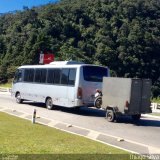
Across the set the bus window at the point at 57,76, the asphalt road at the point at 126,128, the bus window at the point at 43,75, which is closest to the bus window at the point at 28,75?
the bus window at the point at 43,75

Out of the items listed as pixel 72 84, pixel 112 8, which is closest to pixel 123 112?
pixel 72 84

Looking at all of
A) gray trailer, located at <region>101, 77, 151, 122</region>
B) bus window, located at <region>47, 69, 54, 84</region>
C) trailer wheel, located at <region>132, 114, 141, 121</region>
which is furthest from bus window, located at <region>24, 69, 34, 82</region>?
trailer wheel, located at <region>132, 114, 141, 121</region>

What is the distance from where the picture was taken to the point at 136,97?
18.6 m

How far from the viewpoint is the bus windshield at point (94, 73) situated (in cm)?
2191

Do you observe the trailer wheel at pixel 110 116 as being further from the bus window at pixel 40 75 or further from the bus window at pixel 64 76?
the bus window at pixel 40 75

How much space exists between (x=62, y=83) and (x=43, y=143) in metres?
12.1

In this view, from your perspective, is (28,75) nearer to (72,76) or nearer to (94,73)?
(72,76)

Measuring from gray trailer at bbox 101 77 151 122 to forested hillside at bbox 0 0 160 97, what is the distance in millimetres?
53373

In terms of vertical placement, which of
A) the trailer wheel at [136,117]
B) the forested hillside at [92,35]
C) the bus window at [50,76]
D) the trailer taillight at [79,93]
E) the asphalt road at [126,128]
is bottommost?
the asphalt road at [126,128]

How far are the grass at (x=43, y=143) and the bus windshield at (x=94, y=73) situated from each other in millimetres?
7874

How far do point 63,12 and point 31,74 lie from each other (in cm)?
7085

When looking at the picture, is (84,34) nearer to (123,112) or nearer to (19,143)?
(123,112)

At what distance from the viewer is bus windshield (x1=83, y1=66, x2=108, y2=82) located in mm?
21906

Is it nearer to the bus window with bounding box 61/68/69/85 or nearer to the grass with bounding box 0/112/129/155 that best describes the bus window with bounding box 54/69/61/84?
the bus window with bounding box 61/68/69/85
